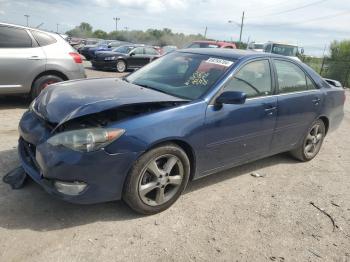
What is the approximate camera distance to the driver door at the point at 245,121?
3.98 metres

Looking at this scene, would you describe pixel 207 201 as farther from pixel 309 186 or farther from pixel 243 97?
pixel 309 186

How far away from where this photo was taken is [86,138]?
3.17 metres

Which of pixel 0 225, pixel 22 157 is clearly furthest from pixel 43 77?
pixel 0 225

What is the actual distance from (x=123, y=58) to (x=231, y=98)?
49.8 ft

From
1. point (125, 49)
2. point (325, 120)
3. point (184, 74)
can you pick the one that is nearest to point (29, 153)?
point (184, 74)

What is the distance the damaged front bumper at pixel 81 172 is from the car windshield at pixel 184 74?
1.13 m

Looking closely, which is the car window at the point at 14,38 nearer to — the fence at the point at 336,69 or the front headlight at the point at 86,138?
the front headlight at the point at 86,138

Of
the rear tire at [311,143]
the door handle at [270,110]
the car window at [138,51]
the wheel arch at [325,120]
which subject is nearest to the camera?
the door handle at [270,110]

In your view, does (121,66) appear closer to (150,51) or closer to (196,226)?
(150,51)

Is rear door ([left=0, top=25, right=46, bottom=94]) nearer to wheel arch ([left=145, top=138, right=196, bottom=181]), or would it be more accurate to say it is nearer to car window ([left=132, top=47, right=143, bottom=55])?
wheel arch ([left=145, top=138, right=196, bottom=181])

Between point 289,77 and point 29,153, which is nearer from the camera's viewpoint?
point 29,153

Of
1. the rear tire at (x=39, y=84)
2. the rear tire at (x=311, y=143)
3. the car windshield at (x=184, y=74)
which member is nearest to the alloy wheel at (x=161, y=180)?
the car windshield at (x=184, y=74)

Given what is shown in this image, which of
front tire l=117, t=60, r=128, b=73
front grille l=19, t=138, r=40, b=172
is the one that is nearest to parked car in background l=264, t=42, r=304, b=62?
front tire l=117, t=60, r=128, b=73

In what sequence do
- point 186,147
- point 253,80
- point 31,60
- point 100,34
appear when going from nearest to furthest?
point 186,147, point 253,80, point 31,60, point 100,34
